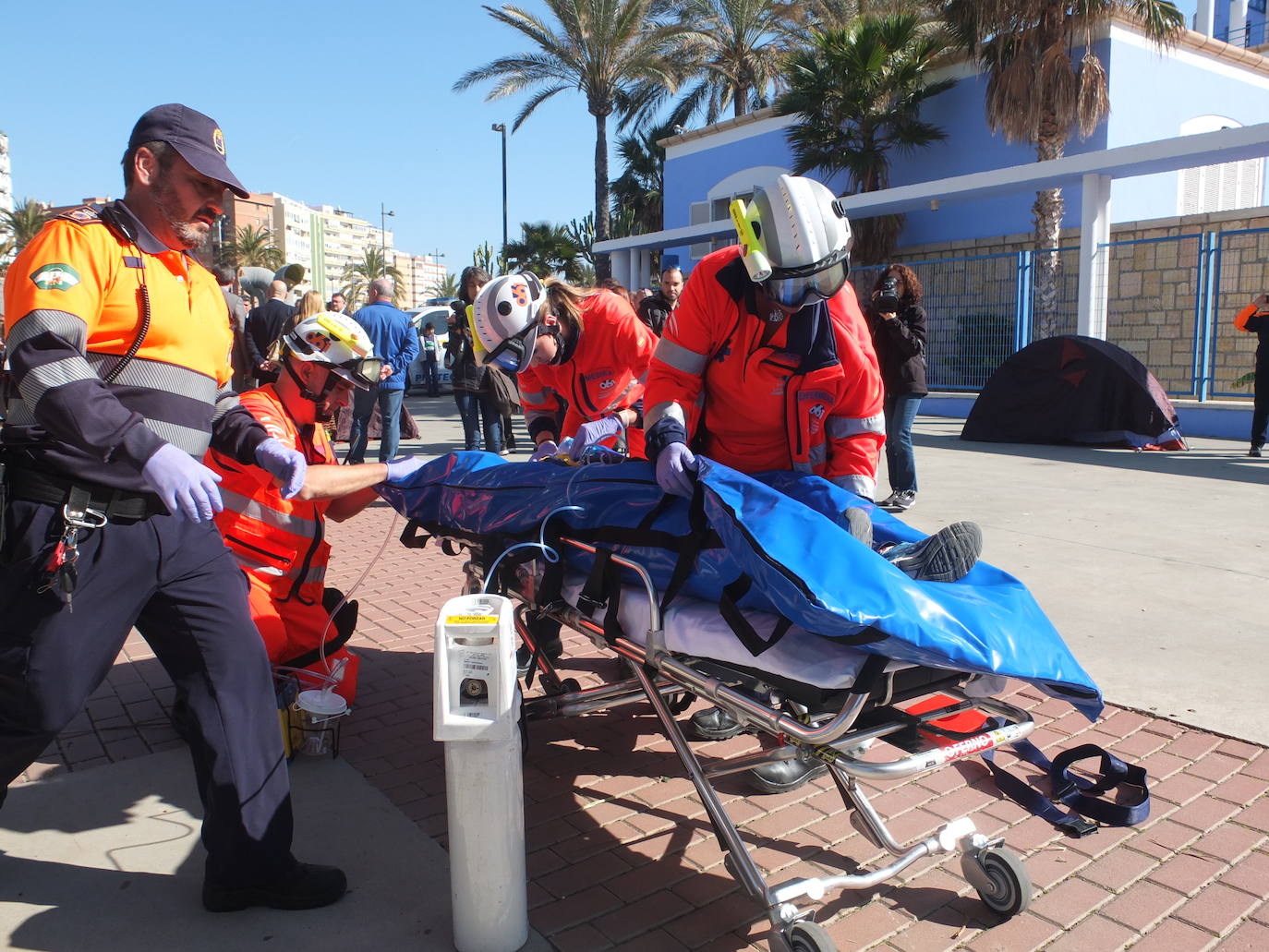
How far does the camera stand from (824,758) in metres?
2.19

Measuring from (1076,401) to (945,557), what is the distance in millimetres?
9392

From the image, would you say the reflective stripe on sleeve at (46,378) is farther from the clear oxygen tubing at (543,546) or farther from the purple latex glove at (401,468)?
the purple latex glove at (401,468)

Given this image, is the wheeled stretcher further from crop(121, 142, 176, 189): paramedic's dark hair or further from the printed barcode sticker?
crop(121, 142, 176, 189): paramedic's dark hair

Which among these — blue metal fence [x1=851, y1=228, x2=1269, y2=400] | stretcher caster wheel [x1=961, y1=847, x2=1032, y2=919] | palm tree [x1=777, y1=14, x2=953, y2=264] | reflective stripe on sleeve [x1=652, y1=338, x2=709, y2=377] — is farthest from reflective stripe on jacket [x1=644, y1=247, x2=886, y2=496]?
palm tree [x1=777, y1=14, x2=953, y2=264]

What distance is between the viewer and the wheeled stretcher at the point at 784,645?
6.84 ft

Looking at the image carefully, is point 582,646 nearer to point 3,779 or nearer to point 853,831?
point 853,831

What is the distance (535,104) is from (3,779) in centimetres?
2577

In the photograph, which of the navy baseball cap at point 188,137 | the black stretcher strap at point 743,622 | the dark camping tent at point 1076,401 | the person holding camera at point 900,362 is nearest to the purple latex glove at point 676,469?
the black stretcher strap at point 743,622

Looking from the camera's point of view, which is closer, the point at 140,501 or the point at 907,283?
the point at 140,501

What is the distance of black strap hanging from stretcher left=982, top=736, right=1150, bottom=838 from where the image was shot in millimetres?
2531

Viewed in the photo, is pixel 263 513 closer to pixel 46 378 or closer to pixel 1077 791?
pixel 46 378

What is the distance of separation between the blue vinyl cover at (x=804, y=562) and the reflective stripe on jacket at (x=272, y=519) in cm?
77

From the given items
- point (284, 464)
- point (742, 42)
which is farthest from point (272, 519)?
point (742, 42)

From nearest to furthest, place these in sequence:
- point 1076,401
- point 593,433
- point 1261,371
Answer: point 593,433, point 1261,371, point 1076,401
